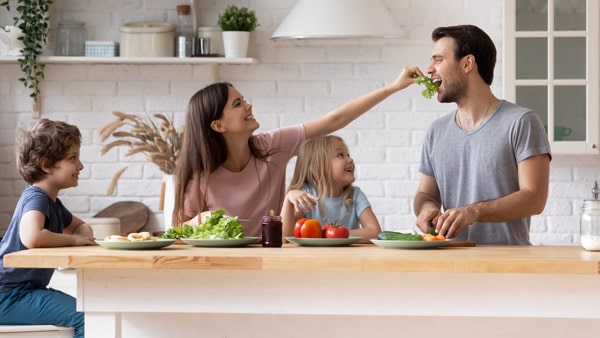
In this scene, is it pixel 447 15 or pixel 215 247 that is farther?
pixel 447 15

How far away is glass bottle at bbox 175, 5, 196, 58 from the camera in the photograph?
459 cm

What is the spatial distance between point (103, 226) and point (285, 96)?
41.8 inches

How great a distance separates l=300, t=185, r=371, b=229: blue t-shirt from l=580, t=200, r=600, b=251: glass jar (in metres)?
1.27

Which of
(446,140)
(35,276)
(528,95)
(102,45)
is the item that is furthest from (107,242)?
(528,95)

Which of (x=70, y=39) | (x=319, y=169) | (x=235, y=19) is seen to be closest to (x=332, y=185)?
(x=319, y=169)

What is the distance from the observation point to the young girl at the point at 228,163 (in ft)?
10.7

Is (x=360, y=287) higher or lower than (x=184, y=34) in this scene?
lower

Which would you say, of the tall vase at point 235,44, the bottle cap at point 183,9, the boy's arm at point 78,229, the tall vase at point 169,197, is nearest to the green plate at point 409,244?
the boy's arm at point 78,229

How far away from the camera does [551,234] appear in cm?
467

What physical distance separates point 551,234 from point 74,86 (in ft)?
7.84

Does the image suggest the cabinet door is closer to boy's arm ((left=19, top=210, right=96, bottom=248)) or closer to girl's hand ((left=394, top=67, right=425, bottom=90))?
girl's hand ((left=394, top=67, right=425, bottom=90))

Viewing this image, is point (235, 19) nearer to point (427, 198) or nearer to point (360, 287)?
point (427, 198)

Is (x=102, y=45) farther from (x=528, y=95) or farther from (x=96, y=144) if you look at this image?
(x=528, y=95)

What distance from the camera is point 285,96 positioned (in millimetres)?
4727
